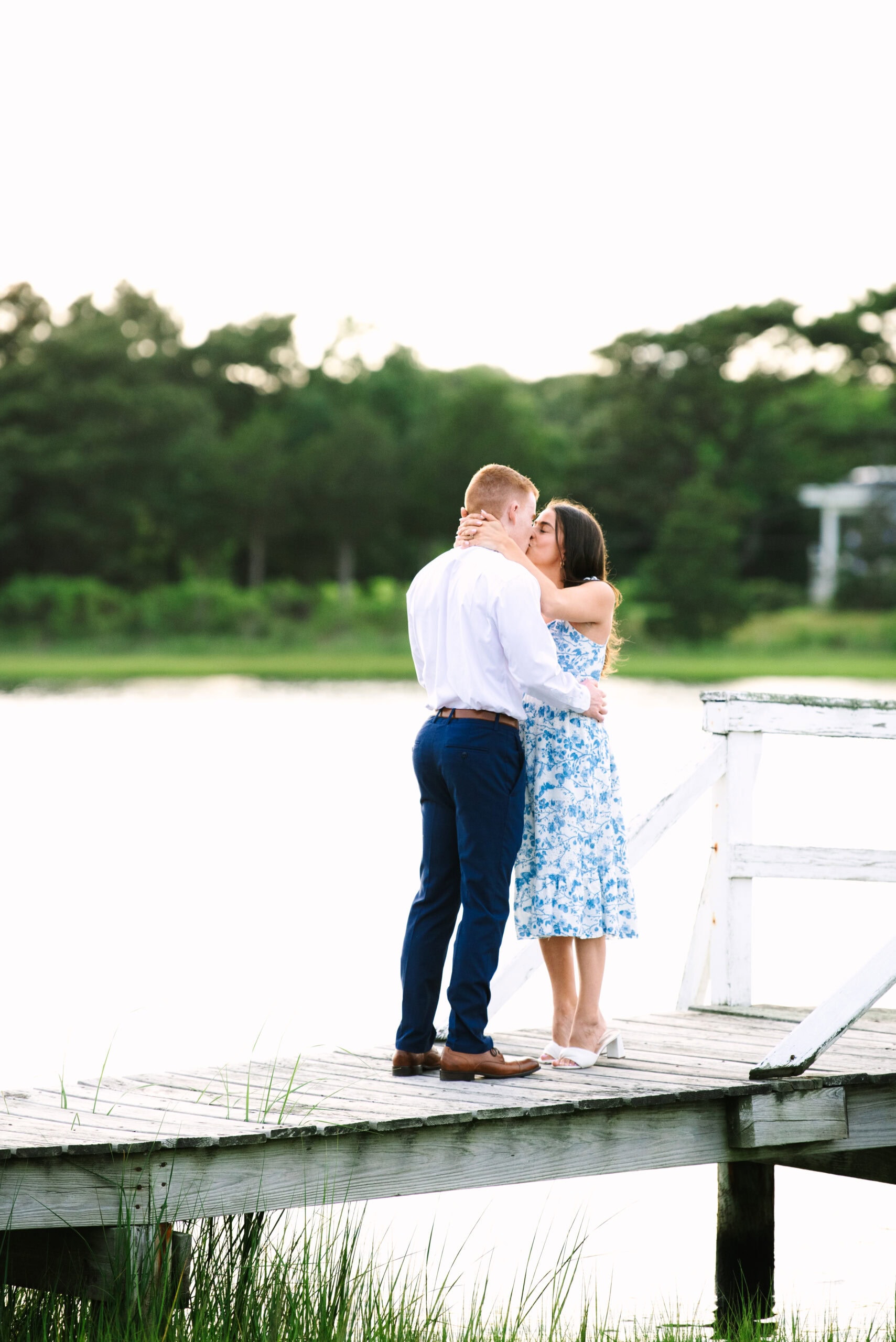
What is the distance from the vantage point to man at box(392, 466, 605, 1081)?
201 inches

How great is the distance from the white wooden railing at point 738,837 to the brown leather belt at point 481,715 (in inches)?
45.6

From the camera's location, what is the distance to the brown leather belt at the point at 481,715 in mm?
5148

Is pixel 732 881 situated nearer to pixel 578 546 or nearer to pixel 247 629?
pixel 578 546

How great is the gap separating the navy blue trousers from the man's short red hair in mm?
593

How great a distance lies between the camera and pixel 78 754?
1219 inches

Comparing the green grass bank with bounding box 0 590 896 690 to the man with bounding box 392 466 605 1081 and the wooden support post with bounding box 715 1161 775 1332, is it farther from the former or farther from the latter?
the man with bounding box 392 466 605 1081

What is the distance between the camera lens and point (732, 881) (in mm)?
6676

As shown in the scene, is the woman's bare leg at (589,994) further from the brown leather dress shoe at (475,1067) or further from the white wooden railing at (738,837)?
the white wooden railing at (738,837)

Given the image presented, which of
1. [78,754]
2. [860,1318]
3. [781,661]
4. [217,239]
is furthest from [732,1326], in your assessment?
[217,239]

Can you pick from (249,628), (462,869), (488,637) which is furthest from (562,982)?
(249,628)

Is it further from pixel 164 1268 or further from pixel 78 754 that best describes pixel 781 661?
pixel 164 1268

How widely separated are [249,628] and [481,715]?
50.6m

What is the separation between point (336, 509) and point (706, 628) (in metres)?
A: 13.5

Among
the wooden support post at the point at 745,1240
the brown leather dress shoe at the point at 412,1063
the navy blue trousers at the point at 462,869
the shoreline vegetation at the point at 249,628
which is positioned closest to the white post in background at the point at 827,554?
the shoreline vegetation at the point at 249,628
